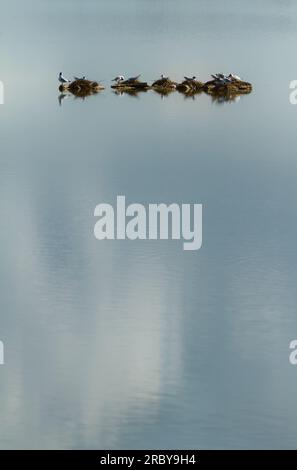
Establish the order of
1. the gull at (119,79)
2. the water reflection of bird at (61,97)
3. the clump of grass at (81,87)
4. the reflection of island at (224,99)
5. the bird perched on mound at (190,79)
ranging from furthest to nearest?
the bird perched on mound at (190,79), the gull at (119,79), the clump of grass at (81,87), the reflection of island at (224,99), the water reflection of bird at (61,97)

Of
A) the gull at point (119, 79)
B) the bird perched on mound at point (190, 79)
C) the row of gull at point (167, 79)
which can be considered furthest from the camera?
the bird perched on mound at point (190, 79)

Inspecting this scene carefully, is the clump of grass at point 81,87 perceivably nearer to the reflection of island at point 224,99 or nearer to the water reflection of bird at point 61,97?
the water reflection of bird at point 61,97

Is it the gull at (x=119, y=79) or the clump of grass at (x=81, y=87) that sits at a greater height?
the gull at (x=119, y=79)

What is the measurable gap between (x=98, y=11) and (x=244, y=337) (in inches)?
1169

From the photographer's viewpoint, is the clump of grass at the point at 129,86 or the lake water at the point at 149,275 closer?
the lake water at the point at 149,275

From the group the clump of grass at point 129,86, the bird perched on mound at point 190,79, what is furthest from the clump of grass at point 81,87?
the bird perched on mound at point 190,79

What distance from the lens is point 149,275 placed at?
1669 cm

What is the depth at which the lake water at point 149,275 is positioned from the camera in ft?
44.1

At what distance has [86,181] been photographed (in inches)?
823

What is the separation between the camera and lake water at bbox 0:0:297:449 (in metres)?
13.4

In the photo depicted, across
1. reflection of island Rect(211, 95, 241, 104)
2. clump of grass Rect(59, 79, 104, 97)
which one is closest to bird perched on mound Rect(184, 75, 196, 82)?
reflection of island Rect(211, 95, 241, 104)

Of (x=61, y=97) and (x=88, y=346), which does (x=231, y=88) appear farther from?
(x=88, y=346)
